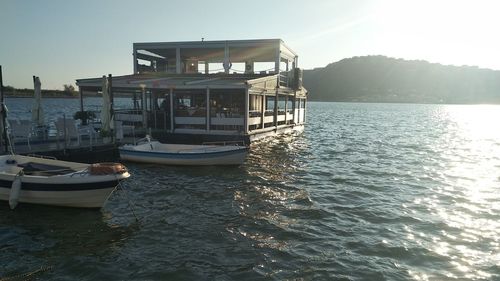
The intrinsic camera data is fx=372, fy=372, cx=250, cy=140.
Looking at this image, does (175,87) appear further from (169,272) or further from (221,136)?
(169,272)

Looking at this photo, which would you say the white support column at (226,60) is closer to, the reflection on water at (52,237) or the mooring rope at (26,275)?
the reflection on water at (52,237)

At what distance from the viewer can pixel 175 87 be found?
23.2 metres

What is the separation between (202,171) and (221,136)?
5.45 meters

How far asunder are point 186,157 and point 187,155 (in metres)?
0.12

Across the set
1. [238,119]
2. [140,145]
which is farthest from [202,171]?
[238,119]

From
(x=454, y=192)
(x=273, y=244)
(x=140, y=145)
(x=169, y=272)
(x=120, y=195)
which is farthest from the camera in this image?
(x=140, y=145)

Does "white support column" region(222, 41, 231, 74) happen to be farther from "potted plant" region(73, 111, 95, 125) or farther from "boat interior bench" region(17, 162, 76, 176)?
"boat interior bench" region(17, 162, 76, 176)

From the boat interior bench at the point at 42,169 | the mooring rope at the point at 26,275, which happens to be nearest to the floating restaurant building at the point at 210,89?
the boat interior bench at the point at 42,169

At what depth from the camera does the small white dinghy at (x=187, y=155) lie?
18.2 meters

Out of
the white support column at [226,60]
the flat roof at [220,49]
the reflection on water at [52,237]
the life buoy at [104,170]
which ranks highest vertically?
the flat roof at [220,49]

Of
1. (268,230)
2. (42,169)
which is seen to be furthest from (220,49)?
(268,230)

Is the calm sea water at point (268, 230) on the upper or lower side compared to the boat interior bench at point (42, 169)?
lower

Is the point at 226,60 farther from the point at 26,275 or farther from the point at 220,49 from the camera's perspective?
the point at 26,275

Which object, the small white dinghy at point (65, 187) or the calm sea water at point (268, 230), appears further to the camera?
the small white dinghy at point (65, 187)
